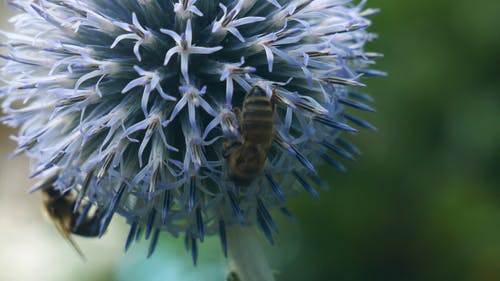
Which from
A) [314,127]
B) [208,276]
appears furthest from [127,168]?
[208,276]

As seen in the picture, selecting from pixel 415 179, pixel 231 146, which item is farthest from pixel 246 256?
pixel 415 179

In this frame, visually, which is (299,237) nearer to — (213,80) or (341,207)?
(341,207)

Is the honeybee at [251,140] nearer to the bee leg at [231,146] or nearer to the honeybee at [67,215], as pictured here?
the bee leg at [231,146]

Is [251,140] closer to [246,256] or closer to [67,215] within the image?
[246,256]

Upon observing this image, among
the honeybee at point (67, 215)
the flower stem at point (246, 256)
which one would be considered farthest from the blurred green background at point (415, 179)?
the flower stem at point (246, 256)

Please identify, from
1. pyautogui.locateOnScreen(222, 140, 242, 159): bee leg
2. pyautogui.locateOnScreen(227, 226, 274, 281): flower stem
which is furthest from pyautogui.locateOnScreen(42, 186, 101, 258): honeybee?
pyautogui.locateOnScreen(222, 140, 242, 159): bee leg
